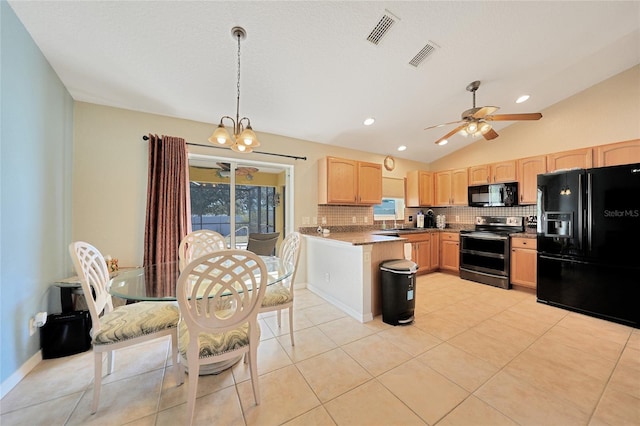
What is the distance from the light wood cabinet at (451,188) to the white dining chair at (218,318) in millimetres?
4646

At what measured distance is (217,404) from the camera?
1454 millimetres

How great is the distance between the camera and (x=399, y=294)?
2.47 metres

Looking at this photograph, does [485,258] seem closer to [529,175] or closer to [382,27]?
[529,175]

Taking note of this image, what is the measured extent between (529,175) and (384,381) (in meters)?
4.08

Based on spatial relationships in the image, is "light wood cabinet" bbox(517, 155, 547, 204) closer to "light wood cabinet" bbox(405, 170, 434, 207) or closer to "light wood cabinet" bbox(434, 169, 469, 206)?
"light wood cabinet" bbox(434, 169, 469, 206)

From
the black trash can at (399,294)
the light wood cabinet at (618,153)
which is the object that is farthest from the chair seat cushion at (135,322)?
the light wood cabinet at (618,153)

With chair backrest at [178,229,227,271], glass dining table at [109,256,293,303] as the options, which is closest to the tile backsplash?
chair backrest at [178,229,227,271]

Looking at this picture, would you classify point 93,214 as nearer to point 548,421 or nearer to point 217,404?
point 217,404

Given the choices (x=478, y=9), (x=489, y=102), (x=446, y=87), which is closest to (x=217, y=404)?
(x=478, y=9)

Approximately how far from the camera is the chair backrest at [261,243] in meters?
3.10

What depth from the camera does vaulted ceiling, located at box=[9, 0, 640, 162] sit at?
1.77 meters

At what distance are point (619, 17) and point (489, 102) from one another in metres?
1.29

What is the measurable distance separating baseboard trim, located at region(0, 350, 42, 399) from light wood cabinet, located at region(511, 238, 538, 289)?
5.67 m

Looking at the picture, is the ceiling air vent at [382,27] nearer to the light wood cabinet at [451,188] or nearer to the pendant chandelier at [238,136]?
the pendant chandelier at [238,136]
